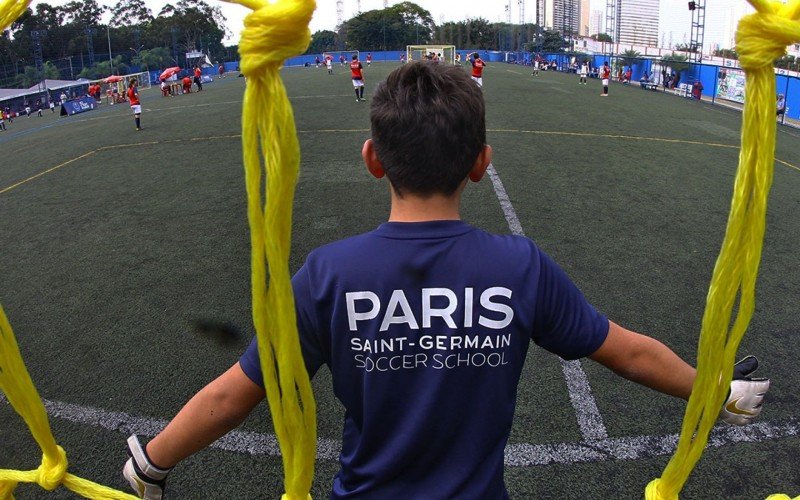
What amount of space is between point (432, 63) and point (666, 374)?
3.24ft

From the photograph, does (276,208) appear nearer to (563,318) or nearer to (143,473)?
(563,318)

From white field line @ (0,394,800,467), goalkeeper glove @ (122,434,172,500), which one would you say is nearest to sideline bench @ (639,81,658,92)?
white field line @ (0,394,800,467)

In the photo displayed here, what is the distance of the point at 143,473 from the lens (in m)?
1.60

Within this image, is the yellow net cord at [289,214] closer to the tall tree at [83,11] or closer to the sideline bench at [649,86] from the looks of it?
the sideline bench at [649,86]

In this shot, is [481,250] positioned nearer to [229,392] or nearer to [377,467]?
[377,467]

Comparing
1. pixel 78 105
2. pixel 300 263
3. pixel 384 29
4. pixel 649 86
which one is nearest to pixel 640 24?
pixel 384 29

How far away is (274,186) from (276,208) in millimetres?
40

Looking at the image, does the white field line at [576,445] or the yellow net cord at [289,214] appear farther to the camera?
the white field line at [576,445]

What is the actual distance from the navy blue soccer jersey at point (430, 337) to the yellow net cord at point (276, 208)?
8.6 inches

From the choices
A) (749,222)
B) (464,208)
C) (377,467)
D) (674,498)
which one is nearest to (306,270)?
(377,467)

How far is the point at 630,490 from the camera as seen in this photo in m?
3.26

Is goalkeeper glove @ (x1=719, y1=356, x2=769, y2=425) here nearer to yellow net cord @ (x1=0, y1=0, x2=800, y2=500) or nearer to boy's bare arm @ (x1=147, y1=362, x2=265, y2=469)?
yellow net cord @ (x1=0, y1=0, x2=800, y2=500)

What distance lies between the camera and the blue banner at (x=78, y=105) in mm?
28873

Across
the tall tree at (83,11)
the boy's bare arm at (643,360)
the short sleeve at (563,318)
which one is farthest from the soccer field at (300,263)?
the tall tree at (83,11)
